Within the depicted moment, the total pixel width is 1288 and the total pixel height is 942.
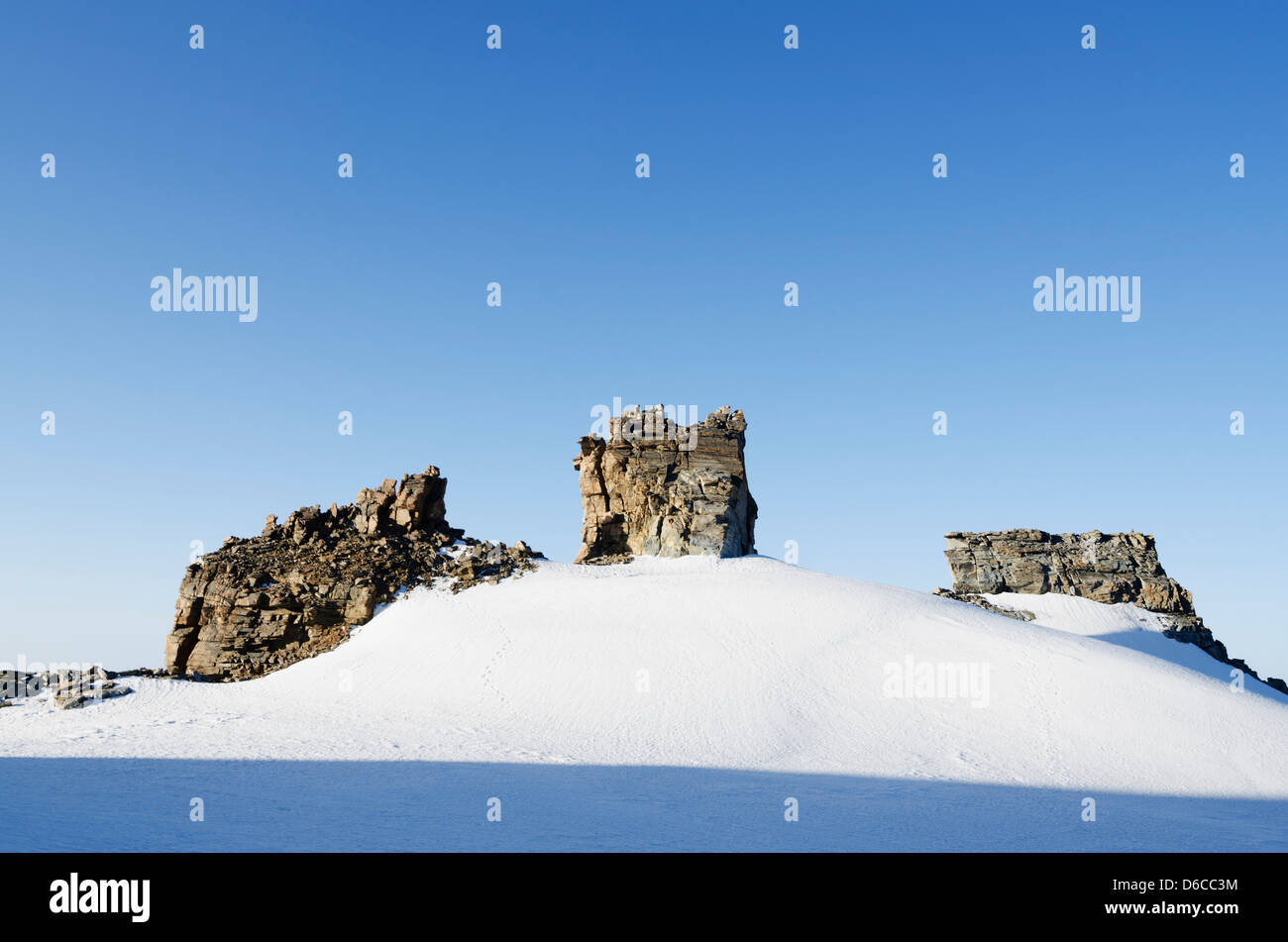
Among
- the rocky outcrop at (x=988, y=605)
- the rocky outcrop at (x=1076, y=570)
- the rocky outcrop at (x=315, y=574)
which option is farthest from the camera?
the rocky outcrop at (x=1076, y=570)

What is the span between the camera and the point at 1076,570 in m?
54.0

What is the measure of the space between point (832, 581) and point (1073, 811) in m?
16.3

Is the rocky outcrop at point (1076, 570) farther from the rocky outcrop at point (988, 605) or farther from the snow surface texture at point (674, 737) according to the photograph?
the snow surface texture at point (674, 737)

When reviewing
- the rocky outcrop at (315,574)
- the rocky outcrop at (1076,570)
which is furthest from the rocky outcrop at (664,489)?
the rocky outcrop at (1076,570)

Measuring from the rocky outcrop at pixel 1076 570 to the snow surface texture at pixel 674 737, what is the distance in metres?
24.1

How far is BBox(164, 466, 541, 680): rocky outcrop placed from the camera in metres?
30.9

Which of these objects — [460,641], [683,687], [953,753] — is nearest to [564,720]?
[683,687]

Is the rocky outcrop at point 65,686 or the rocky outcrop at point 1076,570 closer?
the rocky outcrop at point 65,686

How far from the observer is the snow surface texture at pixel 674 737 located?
1440 cm

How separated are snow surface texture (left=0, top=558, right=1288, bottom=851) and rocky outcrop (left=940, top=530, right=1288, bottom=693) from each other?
24.1 meters

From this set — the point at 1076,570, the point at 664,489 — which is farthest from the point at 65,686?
the point at 1076,570
